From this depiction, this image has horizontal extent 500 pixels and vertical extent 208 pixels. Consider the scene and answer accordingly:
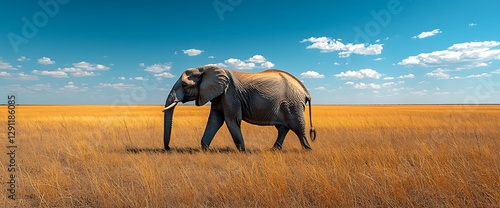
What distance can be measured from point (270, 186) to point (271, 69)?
5.85 metres

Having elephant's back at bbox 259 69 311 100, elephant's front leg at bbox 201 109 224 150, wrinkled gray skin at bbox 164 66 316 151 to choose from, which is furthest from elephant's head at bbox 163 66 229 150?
elephant's back at bbox 259 69 311 100

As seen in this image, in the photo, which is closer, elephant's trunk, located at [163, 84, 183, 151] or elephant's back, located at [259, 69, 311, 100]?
elephant's trunk, located at [163, 84, 183, 151]

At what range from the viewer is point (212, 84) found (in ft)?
25.8

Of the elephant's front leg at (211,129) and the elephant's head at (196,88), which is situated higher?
the elephant's head at (196,88)

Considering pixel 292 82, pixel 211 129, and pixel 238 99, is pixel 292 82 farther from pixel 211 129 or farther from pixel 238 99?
pixel 211 129

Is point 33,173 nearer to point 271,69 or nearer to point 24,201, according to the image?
point 24,201

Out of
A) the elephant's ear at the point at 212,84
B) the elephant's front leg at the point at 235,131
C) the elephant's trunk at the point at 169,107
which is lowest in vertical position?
the elephant's front leg at the point at 235,131

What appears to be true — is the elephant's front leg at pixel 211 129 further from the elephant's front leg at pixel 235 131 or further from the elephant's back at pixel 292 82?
the elephant's back at pixel 292 82

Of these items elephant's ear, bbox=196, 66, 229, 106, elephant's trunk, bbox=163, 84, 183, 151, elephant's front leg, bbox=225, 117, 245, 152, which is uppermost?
elephant's ear, bbox=196, 66, 229, 106

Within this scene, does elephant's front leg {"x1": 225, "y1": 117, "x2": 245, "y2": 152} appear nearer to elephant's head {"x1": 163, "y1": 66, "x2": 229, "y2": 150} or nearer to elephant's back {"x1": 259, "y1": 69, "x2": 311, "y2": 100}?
elephant's head {"x1": 163, "y1": 66, "x2": 229, "y2": 150}

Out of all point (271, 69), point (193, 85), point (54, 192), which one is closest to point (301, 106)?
point (271, 69)

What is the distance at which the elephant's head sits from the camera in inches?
310

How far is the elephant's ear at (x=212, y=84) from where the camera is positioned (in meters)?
7.86

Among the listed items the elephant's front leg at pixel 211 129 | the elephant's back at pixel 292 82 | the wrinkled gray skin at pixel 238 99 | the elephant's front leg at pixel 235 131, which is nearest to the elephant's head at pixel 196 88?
the wrinkled gray skin at pixel 238 99
